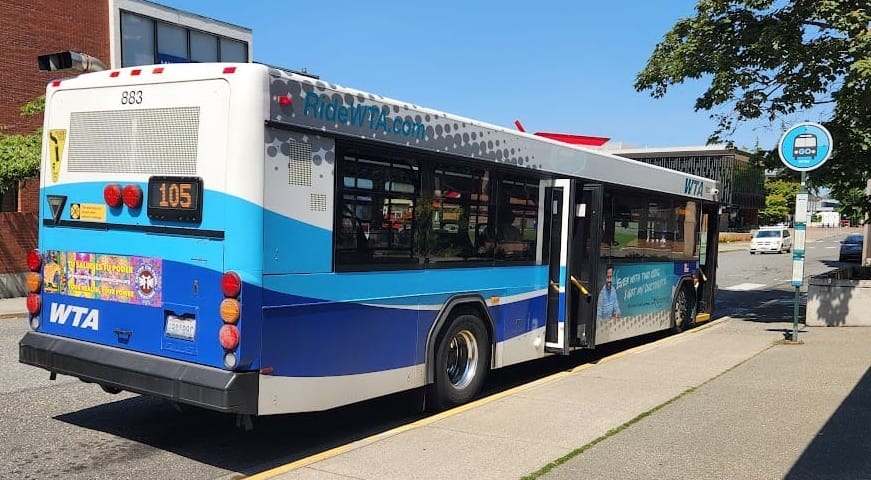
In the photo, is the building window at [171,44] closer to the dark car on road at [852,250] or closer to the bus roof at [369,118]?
the bus roof at [369,118]

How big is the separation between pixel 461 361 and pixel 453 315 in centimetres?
59

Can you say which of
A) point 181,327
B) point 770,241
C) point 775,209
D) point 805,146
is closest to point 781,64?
point 805,146

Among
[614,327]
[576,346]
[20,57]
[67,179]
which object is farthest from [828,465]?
[20,57]

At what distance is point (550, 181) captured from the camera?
8031mm

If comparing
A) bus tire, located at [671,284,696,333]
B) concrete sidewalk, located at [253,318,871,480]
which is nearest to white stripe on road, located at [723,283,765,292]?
bus tire, located at [671,284,696,333]

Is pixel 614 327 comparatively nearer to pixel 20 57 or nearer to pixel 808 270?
pixel 20 57

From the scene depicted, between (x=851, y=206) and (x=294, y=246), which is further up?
(x=851, y=206)

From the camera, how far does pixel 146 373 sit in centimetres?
491

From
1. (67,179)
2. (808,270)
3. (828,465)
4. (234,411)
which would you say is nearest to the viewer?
(234,411)

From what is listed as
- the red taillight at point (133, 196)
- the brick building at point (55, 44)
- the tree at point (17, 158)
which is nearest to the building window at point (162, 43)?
the brick building at point (55, 44)

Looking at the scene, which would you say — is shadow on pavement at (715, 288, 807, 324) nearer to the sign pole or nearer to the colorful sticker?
the sign pole

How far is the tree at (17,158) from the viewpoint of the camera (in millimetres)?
14422

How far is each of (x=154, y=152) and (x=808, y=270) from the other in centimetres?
2937

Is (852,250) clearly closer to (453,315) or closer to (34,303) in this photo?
(453,315)
